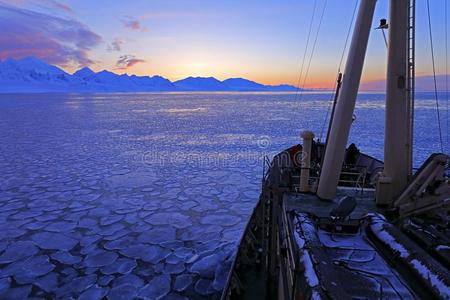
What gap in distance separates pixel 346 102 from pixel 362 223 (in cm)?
238

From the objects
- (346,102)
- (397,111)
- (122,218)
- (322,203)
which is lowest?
(122,218)

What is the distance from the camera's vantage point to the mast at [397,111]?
5.60m

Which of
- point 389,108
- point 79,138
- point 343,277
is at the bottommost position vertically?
point 79,138

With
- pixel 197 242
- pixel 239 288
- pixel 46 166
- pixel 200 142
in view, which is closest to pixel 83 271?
pixel 197 242

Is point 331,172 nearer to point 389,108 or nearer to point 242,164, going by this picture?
point 389,108

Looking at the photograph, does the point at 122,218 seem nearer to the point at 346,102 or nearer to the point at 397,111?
the point at 346,102

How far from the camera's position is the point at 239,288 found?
5.80m

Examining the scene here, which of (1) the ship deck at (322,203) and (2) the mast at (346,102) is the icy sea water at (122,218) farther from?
(2) the mast at (346,102)

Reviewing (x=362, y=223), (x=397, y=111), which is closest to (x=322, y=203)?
(x=362, y=223)

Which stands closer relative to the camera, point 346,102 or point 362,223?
point 362,223

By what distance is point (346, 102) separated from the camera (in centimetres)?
582

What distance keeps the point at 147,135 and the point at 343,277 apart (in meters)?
24.7

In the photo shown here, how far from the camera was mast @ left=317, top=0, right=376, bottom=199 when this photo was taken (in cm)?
557

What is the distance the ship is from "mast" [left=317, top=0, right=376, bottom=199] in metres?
0.02
